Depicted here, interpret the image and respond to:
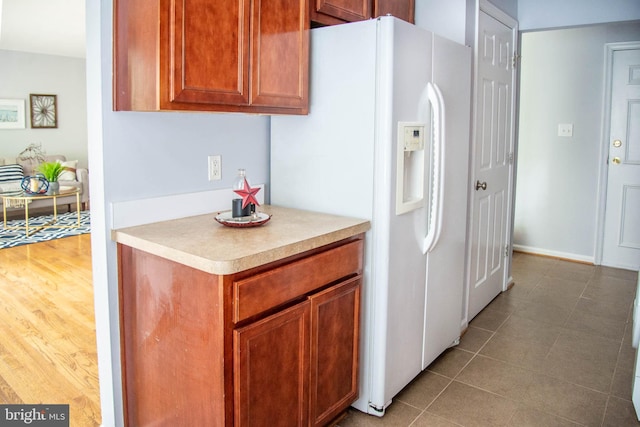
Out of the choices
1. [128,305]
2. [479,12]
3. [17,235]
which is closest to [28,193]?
[17,235]

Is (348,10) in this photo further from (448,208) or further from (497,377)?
(497,377)

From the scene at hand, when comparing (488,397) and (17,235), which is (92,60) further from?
(17,235)

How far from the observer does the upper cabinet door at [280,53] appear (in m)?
1.98

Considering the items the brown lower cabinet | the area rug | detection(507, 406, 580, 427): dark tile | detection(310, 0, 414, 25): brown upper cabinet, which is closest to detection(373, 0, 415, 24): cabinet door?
detection(310, 0, 414, 25): brown upper cabinet

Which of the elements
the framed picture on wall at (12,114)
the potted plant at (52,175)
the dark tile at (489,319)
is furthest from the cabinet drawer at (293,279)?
the framed picture on wall at (12,114)

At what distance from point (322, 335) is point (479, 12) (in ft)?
7.19

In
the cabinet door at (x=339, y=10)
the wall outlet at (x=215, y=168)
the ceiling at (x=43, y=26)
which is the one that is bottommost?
the wall outlet at (x=215, y=168)

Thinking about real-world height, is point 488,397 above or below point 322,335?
below

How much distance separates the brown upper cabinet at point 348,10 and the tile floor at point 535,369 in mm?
1780

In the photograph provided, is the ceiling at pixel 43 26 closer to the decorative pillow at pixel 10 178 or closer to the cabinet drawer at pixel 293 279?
the decorative pillow at pixel 10 178

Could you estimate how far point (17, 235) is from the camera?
19.4 feet

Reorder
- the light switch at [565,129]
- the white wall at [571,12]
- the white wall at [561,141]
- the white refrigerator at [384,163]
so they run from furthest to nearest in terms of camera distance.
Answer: the light switch at [565,129] → the white wall at [561,141] → the white wall at [571,12] → the white refrigerator at [384,163]

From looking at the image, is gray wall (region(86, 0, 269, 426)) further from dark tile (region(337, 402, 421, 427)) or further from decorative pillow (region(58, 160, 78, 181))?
decorative pillow (region(58, 160, 78, 181))

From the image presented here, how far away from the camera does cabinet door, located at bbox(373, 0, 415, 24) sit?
2600 mm
